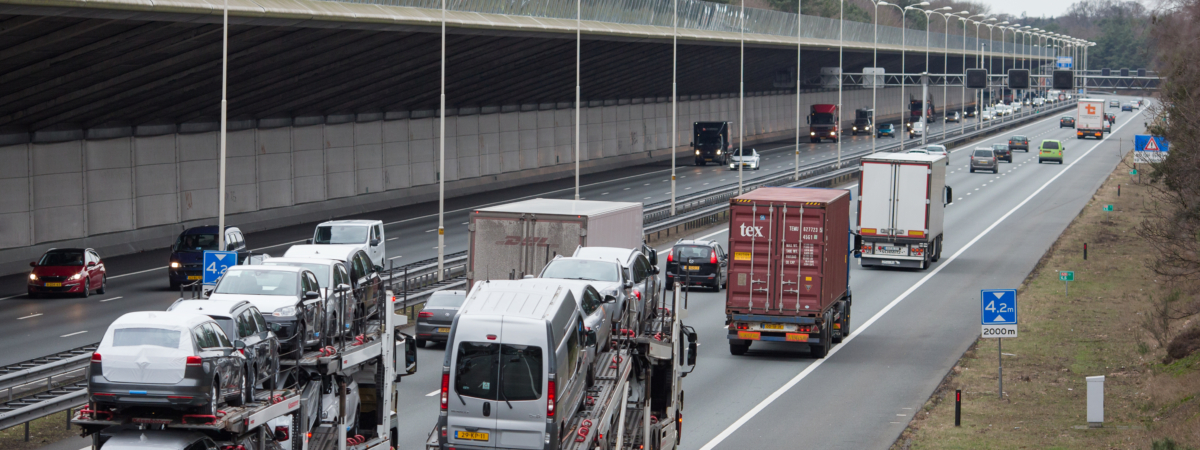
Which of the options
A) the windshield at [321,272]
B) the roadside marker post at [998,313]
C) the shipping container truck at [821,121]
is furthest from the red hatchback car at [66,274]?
the shipping container truck at [821,121]

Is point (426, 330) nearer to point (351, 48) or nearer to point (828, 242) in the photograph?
point (828, 242)

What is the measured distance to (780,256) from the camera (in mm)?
27156

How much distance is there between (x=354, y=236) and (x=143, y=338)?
24997 millimetres

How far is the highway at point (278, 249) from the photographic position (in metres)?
30.2

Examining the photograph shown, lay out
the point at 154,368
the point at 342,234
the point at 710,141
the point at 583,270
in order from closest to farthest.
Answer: the point at 154,368 < the point at 583,270 < the point at 342,234 < the point at 710,141

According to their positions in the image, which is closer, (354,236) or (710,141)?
(354,236)

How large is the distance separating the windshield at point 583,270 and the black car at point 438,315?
5.03 meters

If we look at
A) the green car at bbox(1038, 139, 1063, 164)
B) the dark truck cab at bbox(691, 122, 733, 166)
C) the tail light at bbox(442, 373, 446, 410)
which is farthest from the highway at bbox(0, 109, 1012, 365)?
the tail light at bbox(442, 373, 446, 410)

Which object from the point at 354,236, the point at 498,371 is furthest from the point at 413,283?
the point at 498,371

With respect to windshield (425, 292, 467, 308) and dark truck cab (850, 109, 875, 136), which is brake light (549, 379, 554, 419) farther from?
dark truck cab (850, 109, 875, 136)

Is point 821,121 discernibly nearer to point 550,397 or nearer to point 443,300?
point 443,300

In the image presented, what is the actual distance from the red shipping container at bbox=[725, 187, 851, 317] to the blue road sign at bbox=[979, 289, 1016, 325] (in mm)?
4176

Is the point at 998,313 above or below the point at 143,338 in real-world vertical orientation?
below

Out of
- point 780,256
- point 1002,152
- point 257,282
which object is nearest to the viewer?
point 257,282
